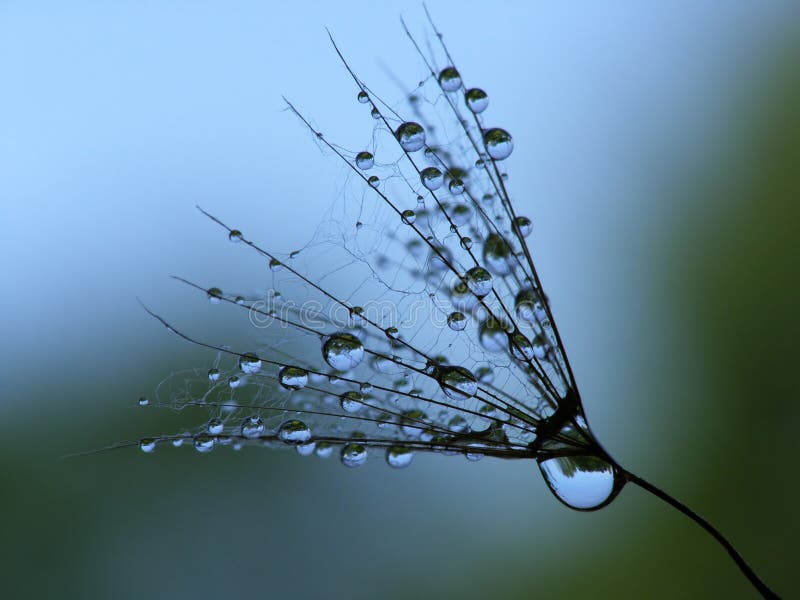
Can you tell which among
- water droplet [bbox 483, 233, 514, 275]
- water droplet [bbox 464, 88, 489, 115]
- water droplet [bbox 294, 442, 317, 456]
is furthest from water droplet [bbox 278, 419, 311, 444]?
water droplet [bbox 464, 88, 489, 115]

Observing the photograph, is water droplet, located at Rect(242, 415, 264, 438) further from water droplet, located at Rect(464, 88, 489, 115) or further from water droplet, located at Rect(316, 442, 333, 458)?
water droplet, located at Rect(464, 88, 489, 115)

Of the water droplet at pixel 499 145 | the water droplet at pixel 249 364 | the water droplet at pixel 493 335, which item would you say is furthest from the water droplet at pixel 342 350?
the water droplet at pixel 499 145

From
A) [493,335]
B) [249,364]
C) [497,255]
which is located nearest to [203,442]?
[249,364]

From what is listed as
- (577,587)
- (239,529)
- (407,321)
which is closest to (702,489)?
(577,587)

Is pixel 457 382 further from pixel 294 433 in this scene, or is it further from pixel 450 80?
pixel 450 80

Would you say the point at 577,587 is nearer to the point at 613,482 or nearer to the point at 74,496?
the point at 74,496

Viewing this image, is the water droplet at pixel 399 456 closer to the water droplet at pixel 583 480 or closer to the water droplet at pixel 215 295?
the water droplet at pixel 583 480
